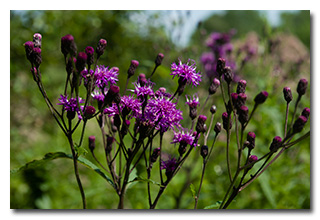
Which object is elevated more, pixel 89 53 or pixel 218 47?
pixel 218 47

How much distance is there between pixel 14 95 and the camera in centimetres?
238

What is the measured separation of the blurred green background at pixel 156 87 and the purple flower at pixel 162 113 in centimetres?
65

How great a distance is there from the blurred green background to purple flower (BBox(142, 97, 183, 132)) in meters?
0.65

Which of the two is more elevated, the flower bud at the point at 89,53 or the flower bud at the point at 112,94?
the flower bud at the point at 89,53

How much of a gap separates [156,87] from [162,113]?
4.54 ft

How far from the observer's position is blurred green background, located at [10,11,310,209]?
68.9 inches

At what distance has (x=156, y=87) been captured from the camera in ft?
7.25

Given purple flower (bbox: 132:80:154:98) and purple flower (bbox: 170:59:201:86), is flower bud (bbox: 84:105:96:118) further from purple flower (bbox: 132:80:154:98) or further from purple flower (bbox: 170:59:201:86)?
purple flower (bbox: 170:59:201:86)

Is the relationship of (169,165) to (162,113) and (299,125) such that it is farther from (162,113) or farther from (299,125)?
(299,125)

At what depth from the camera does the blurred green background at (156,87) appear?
1.75m

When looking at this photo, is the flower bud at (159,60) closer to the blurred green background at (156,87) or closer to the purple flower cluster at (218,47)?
the blurred green background at (156,87)

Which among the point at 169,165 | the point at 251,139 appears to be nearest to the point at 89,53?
the point at 169,165

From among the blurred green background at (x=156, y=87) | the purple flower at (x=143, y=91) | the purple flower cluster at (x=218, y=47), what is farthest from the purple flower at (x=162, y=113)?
the purple flower cluster at (x=218, y=47)
